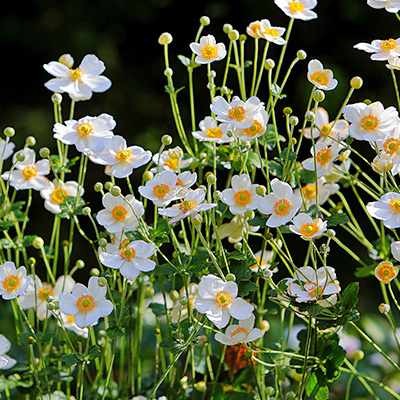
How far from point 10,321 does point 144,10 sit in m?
1.39

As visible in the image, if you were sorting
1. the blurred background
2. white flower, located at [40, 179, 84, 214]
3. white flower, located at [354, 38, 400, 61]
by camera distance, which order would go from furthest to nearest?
the blurred background < white flower, located at [40, 179, 84, 214] < white flower, located at [354, 38, 400, 61]

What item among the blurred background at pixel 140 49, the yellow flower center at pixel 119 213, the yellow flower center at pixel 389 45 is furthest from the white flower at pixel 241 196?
the blurred background at pixel 140 49

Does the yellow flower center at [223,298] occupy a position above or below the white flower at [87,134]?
below

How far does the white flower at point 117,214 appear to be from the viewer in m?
0.65

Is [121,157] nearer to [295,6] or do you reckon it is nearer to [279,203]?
[279,203]

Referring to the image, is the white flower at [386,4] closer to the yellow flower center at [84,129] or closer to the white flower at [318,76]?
the white flower at [318,76]

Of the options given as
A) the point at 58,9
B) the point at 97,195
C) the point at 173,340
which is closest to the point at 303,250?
the point at 97,195

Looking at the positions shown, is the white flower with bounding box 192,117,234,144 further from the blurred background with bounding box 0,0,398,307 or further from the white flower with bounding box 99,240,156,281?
the blurred background with bounding box 0,0,398,307

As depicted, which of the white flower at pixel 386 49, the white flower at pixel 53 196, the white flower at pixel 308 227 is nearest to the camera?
the white flower at pixel 308 227

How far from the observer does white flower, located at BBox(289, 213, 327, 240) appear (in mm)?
562

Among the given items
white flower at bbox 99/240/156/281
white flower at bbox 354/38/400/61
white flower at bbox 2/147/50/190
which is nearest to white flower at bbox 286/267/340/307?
white flower at bbox 99/240/156/281

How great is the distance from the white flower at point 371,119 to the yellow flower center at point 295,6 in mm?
189

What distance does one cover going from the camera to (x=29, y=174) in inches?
30.3

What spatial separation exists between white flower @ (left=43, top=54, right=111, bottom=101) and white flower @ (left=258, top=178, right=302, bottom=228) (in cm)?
27
